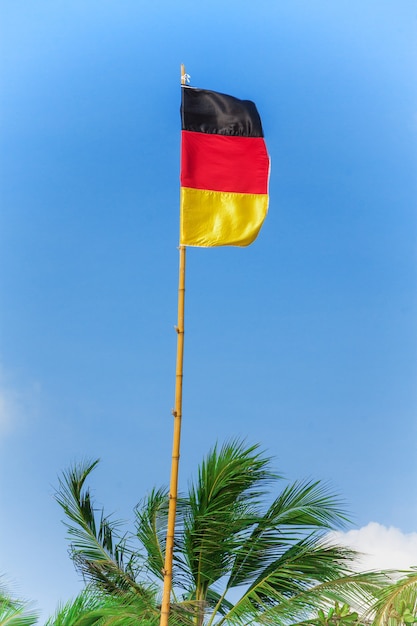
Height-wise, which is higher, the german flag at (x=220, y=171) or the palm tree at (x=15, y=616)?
the german flag at (x=220, y=171)

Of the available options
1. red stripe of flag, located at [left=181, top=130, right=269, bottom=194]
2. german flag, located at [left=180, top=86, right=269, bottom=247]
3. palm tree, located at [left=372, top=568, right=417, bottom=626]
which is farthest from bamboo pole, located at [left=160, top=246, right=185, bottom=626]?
palm tree, located at [left=372, top=568, right=417, bottom=626]

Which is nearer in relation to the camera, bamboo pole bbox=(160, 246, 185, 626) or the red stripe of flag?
bamboo pole bbox=(160, 246, 185, 626)

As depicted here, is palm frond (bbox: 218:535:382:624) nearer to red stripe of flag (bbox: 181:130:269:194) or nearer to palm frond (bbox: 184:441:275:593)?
palm frond (bbox: 184:441:275:593)

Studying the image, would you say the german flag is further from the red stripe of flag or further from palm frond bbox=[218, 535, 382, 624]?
palm frond bbox=[218, 535, 382, 624]

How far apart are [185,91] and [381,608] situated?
6335mm

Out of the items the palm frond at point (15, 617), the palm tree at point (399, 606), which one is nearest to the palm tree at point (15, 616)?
the palm frond at point (15, 617)

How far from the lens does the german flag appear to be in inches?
→ 411

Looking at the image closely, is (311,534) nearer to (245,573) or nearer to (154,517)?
(245,573)

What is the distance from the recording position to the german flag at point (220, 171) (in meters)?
10.4

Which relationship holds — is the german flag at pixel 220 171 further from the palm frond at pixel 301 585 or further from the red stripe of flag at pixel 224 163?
the palm frond at pixel 301 585

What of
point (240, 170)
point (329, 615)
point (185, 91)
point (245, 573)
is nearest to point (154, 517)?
point (245, 573)

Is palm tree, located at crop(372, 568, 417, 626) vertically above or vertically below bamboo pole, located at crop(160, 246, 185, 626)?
below

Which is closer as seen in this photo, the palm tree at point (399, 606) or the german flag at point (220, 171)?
the palm tree at point (399, 606)

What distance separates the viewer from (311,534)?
1149cm
